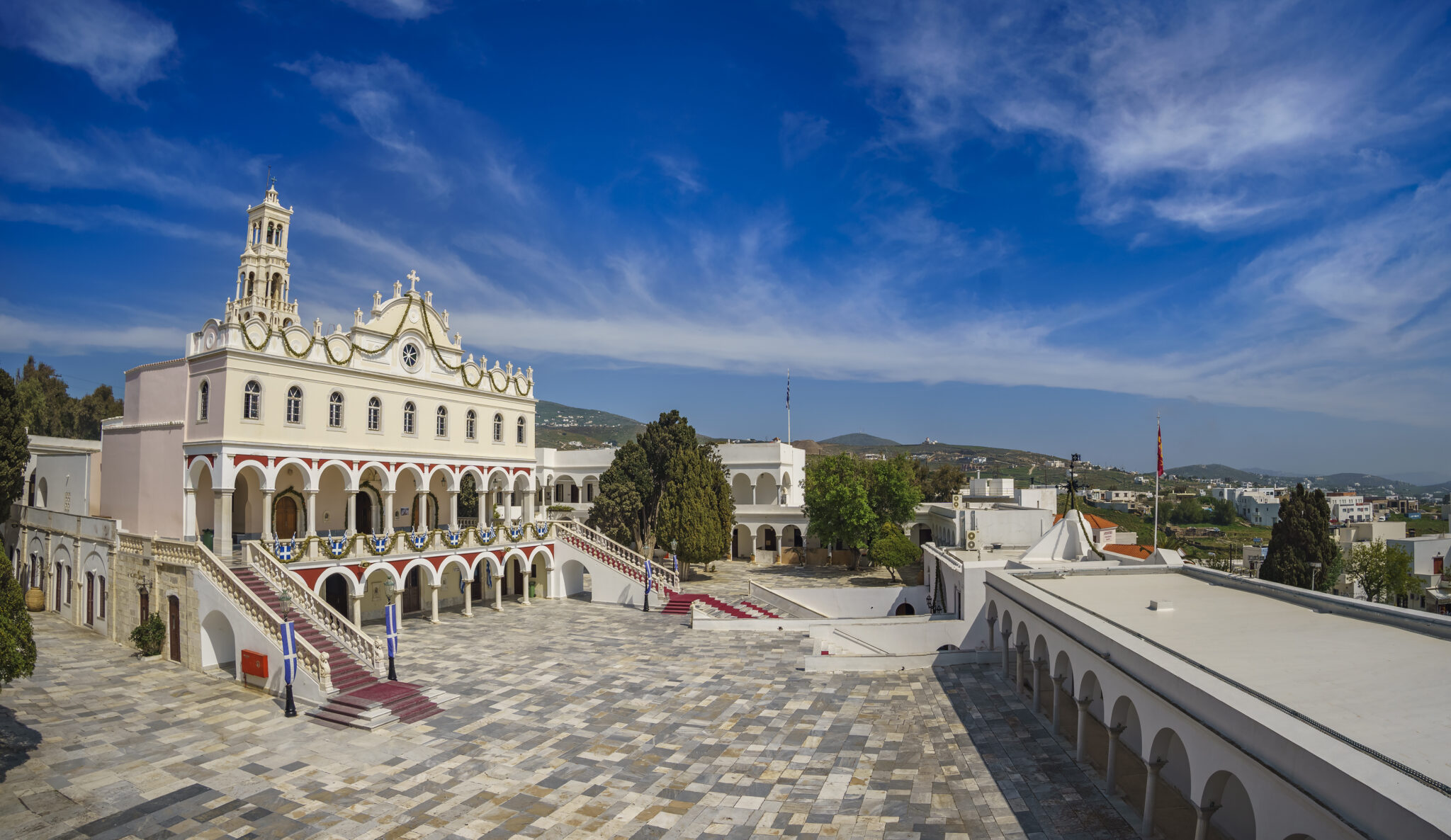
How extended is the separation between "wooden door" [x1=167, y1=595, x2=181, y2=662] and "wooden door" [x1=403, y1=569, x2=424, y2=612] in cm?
812

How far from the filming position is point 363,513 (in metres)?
31.0

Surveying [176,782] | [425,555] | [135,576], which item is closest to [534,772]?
[176,782]

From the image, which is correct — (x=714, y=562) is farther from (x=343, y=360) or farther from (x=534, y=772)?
(x=534, y=772)

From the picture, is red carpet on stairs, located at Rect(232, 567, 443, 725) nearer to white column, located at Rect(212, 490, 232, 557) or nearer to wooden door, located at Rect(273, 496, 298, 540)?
white column, located at Rect(212, 490, 232, 557)

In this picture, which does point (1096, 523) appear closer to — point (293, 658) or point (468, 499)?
point (468, 499)

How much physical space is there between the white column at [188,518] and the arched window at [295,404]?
150 inches

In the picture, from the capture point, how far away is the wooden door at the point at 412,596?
29.6 m

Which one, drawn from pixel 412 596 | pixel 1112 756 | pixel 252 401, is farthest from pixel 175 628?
pixel 1112 756

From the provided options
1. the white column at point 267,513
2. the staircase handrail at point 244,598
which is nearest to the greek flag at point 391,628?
the staircase handrail at point 244,598

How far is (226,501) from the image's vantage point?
23422 millimetres

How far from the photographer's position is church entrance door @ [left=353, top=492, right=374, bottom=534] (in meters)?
30.8

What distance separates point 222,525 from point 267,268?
1812 centimetres

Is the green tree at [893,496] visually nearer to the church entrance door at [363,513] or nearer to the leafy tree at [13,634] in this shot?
the church entrance door at [363,513]

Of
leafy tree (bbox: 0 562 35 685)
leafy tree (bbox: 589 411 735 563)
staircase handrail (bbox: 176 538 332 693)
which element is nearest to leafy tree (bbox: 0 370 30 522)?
staircase handrail (bbox: 176 538 332 693)
